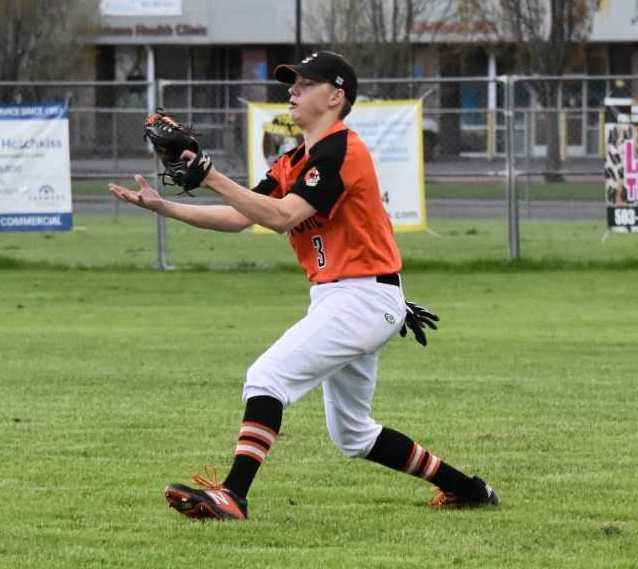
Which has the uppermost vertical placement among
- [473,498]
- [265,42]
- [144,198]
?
[265,42]

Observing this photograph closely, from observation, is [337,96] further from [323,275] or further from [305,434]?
[305,434]

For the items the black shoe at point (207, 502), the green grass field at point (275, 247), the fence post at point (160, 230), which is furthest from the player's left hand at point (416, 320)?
the green grass field at point (275, 247)

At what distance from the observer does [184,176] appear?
21.2ft

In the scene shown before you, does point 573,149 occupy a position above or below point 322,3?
below

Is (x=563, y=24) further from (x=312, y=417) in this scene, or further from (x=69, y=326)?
(x=312, y=417)

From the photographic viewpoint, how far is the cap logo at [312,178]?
664 cm

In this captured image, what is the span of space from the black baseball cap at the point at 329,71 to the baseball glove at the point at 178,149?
23.2 inches

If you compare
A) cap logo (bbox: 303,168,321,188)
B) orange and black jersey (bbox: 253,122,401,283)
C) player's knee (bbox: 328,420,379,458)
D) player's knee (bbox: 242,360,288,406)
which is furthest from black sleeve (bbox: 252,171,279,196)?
player's knee (bbox: 328,420,379,458)

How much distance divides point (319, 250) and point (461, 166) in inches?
781

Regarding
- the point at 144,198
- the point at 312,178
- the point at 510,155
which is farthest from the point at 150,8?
the point at 312,178

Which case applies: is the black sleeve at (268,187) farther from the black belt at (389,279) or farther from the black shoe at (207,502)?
the black shoe at (207,502)

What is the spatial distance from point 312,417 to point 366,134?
9632 millimetres

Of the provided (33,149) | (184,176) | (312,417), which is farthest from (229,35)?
(184,176)

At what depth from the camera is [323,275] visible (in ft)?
22.7
